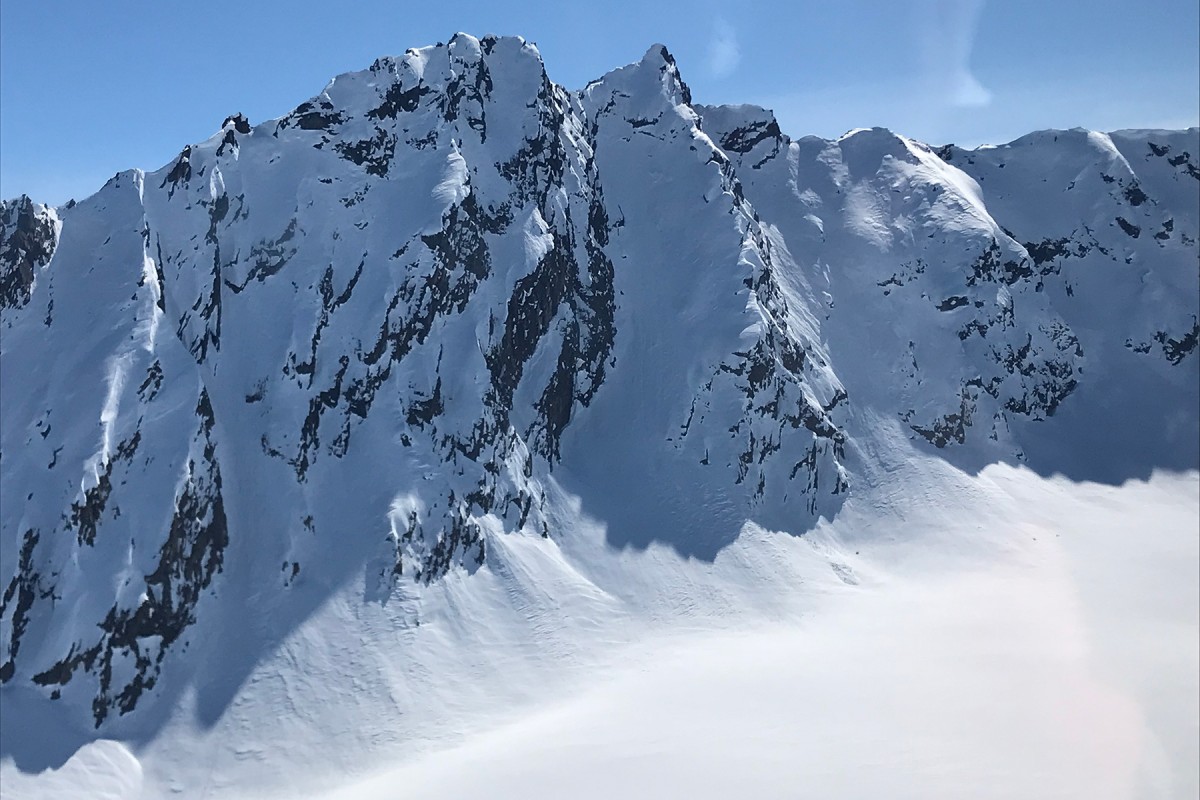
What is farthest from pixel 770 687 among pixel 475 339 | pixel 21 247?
pixel 21 247

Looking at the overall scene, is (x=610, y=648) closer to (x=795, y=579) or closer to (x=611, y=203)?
(x=795, y=579)

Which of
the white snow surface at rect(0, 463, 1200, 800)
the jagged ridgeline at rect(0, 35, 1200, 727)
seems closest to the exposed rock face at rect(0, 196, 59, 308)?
the jagged ridgeline at rect(0, 35, 1200, 727)

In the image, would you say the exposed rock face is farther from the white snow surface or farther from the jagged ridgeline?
the white snow surface

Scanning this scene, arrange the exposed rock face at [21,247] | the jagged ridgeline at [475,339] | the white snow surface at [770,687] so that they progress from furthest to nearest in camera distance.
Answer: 1. the exposed rock face at [21,247]
2. the jagged ridgeline at [475,339]
3. the white snow surface at [770,687]

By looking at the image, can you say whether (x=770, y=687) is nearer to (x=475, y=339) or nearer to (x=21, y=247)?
(x=475, y=339)

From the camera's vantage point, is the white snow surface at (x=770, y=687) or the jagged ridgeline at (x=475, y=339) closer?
the white snow surface at (x=770, y=687)

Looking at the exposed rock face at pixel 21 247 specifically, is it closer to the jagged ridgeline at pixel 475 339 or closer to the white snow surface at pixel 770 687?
the jagged ridgeline at pixel 475 339

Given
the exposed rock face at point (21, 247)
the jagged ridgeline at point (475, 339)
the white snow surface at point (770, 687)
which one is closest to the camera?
the white snow surface at point (770, 687)

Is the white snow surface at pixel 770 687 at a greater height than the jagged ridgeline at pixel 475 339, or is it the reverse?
the jagged ridgeline at pixel 475 339

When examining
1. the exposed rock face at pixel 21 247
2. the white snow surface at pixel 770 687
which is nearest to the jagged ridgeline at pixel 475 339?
the exposed rock face at pixel 21 247
